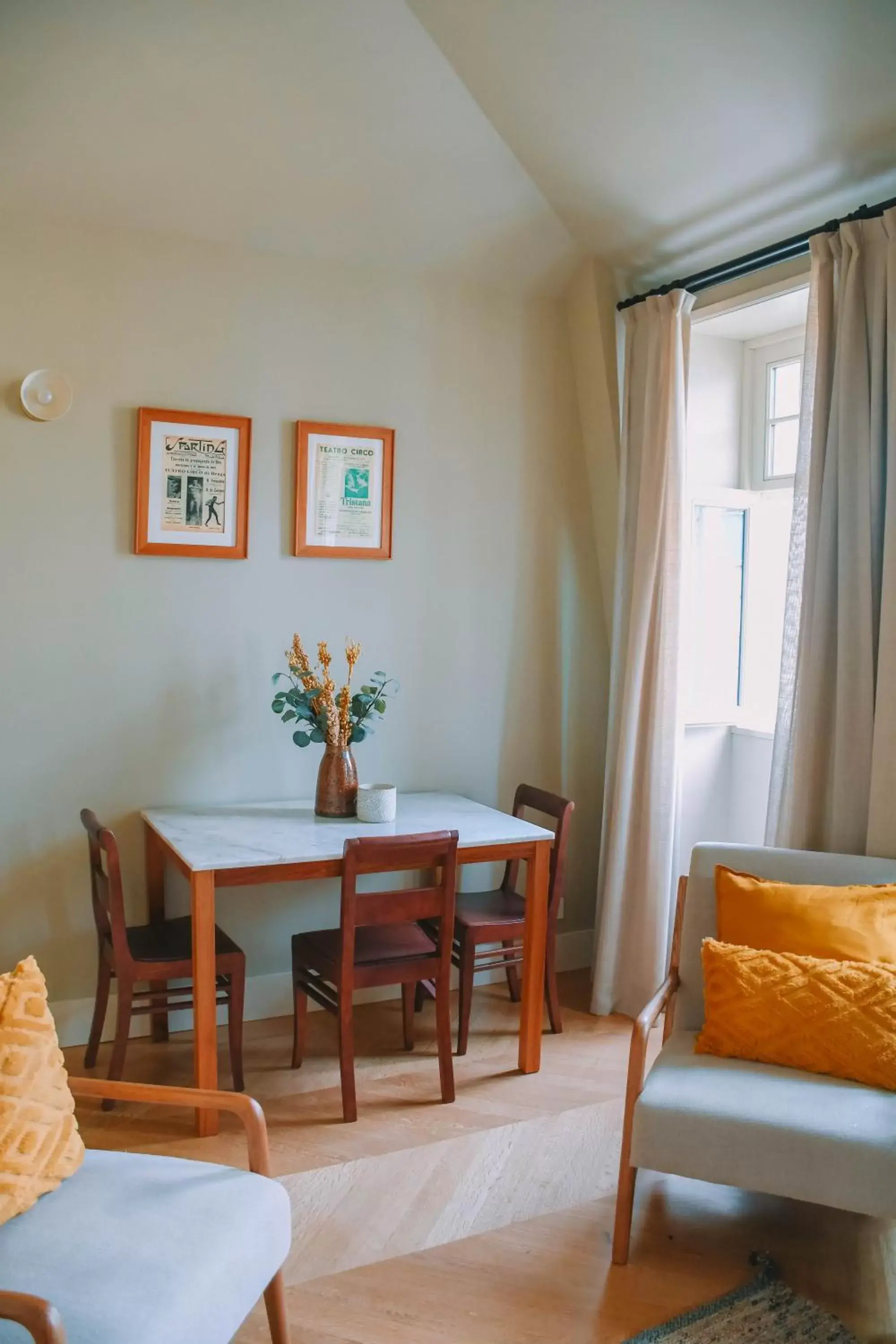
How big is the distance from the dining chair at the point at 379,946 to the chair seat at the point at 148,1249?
968mm

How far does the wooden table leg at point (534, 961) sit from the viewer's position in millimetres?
3096

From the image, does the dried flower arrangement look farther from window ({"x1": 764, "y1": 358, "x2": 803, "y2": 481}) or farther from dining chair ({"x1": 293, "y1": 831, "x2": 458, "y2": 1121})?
window ({"x1": 764, "y1": 358, "x2": 803, "y2": 481})

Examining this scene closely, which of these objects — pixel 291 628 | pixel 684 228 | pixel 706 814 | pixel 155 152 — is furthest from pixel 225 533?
pixel 706 814

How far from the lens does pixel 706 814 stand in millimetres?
3859

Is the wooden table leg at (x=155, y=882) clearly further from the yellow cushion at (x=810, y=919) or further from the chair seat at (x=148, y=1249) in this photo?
the yellow cushion at (x=810, y=919)

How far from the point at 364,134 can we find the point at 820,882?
2.47 m

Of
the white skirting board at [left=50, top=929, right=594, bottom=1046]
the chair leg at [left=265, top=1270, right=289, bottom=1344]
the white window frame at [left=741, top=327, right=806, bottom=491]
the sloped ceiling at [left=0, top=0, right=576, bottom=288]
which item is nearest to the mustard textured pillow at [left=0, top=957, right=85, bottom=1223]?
the chair leg at [left=265, top=1270, right=289, bottom=1344]

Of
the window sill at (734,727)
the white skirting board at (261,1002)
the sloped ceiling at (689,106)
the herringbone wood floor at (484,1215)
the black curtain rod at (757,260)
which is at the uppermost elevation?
the sloped ceiling at (689,106)

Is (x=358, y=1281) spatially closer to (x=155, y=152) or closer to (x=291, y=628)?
(x=291, y=628)

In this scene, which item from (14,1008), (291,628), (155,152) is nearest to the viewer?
(14,1008)

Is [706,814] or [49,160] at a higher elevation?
[49,160]

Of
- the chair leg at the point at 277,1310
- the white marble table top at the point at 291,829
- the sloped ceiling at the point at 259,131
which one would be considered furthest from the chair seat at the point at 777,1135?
the sloped ceiling at the point at 259,131

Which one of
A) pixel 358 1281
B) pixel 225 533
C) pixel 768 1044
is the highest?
pixel 225 533

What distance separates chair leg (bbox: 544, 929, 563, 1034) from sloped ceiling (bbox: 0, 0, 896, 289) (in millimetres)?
2270
